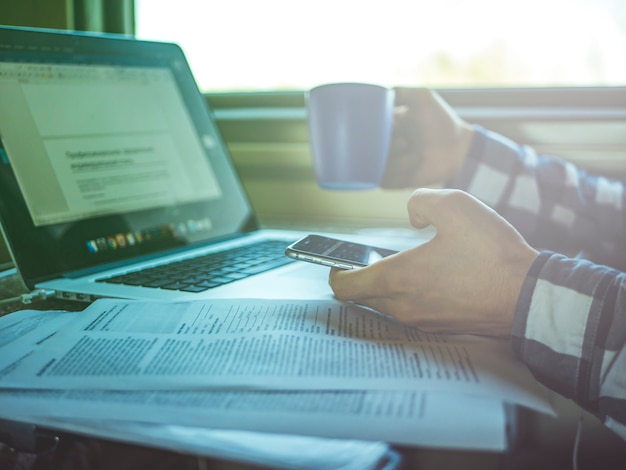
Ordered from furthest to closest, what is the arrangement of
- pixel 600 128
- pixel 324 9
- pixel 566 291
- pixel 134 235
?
pixel 324 9 → pixel 600 128 → pixel 134 235 → pixel 566 291

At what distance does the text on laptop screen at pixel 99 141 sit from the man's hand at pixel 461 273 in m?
0.38

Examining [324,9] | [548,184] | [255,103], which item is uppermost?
[324,9]

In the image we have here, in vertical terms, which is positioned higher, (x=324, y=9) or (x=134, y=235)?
(x=324, y=9)

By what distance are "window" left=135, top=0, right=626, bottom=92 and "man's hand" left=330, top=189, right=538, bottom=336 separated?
2.02ft

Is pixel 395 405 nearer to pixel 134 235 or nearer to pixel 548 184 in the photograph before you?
pixel 134 235

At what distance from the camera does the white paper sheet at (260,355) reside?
0.30m

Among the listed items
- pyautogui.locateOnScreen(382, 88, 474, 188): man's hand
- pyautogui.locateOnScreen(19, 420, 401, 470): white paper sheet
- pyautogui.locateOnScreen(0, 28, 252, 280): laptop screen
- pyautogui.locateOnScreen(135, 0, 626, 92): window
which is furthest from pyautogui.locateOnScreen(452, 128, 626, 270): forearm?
pyautogui.locateOnScreen(19, 420, 401, 470): white paper sheet

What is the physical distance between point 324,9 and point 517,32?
0.33 meters

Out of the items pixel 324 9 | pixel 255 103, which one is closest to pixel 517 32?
pixel 324 9

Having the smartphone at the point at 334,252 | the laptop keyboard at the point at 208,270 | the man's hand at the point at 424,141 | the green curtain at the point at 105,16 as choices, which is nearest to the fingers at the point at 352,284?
the smartphone at the point at 334,252

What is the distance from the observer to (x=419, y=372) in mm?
317

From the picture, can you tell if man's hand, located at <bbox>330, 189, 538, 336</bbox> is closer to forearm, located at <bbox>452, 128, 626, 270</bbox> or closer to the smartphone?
the smartphone

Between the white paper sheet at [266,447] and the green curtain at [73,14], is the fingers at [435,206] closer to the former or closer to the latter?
the white paper sheet at [266,447]

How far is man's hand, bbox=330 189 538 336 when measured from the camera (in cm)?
40
